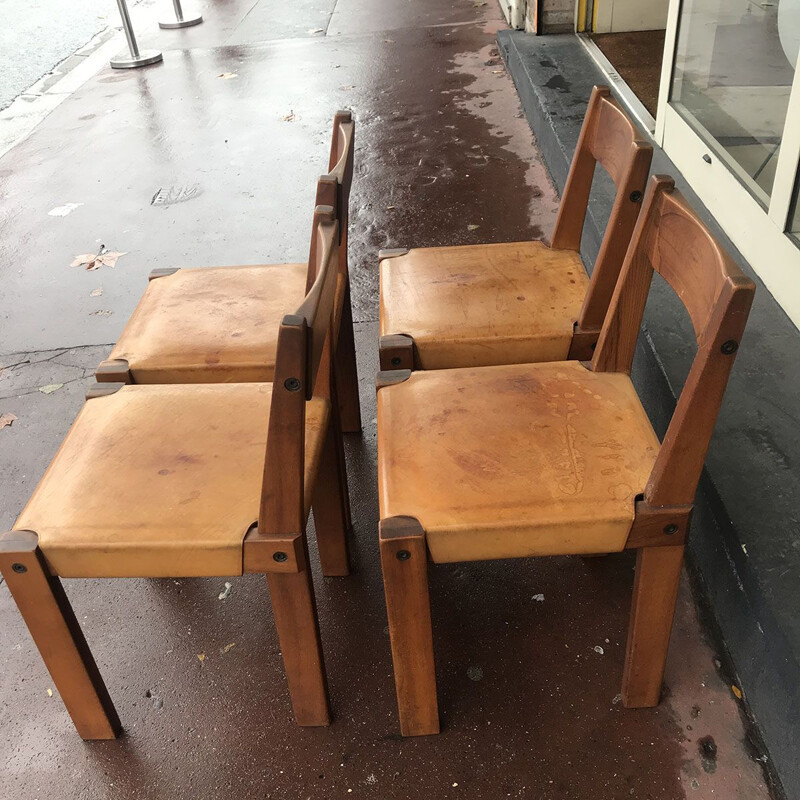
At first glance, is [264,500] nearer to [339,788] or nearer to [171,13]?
[339,788]

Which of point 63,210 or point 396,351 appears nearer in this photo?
point 396,351

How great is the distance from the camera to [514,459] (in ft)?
5.06

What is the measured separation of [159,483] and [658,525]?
952mm

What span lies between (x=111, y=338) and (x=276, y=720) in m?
1.97

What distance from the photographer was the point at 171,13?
26.7 feet

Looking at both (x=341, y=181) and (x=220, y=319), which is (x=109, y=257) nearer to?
(x=220, y=319)

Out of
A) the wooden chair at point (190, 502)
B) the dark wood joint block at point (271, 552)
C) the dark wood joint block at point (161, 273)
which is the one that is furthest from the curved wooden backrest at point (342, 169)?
the dark wood joint block at point (271, 552)

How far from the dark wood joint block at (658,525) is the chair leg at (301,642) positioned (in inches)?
24.1

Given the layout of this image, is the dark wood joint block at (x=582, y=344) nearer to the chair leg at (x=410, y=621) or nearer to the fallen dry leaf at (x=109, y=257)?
the chair leg at (x=410, y=621)

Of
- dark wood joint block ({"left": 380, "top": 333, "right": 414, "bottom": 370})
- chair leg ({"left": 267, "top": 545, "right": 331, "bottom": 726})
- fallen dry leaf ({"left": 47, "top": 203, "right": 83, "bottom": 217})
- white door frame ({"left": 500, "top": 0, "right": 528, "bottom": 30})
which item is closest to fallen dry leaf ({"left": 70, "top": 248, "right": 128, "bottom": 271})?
fallen dry leaf ({"left": 47, "top": 203, "right": 83, "bottom": 217})

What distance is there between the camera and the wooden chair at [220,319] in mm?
1945

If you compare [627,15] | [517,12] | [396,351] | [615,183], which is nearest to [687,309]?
[615,183]

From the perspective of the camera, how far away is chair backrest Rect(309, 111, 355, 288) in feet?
5.69

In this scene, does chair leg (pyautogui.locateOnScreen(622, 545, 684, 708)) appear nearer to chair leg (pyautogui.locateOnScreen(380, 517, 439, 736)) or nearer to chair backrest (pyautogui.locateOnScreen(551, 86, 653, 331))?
chair leg (pyautogui.locateOnScreen(380, 517, 439, 736))
